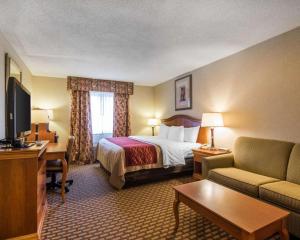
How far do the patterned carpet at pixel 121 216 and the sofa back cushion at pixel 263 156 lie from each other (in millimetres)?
1154

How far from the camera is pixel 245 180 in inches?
92.0

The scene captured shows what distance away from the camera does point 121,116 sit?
19.3ft

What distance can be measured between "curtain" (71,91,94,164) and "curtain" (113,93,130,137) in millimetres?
817

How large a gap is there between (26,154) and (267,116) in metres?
3.30

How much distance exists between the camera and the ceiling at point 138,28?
79.2 inches

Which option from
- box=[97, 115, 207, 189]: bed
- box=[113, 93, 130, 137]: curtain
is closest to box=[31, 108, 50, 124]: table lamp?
box=[97, 115, 207, 189]: bed

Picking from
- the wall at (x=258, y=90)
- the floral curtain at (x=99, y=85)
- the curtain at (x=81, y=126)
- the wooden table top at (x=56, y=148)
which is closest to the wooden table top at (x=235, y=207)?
the wall at (x=258, y=90)

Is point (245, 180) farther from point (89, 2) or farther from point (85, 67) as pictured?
point (85, 67)

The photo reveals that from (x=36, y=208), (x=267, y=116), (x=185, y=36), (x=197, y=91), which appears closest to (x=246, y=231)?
(x=36, y=208)

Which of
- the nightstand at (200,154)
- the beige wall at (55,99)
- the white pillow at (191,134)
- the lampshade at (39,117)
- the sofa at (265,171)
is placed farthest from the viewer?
the beige wall at (55,99)

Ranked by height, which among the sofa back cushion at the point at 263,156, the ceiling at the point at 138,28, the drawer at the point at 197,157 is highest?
the ceiling at the point at 138,28

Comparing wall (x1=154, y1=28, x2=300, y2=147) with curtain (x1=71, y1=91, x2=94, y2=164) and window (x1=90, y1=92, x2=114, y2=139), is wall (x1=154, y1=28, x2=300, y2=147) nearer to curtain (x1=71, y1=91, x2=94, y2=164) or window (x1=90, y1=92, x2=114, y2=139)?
window (x1=90, y1=92, x2=114, y2=139)

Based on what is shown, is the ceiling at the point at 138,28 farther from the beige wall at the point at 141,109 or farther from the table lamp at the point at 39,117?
the beige wall at the point at 141,109

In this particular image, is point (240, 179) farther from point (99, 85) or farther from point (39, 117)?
point (99, 85)
